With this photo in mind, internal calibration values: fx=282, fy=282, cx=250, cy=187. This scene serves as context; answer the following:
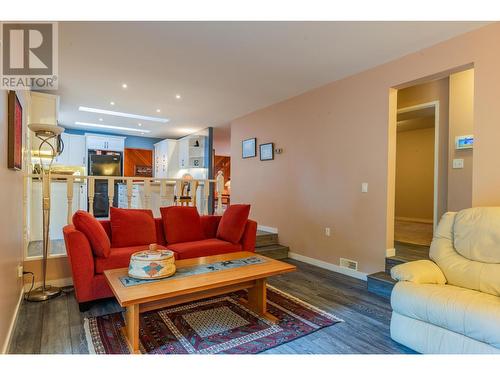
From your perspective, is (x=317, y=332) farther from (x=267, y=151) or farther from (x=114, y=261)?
(x=267, y=151)

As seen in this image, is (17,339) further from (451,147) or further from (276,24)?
(451,147)

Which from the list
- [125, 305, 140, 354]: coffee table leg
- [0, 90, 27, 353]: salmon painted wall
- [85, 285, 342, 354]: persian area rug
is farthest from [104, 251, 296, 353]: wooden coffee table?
[0, 90, 27, 353]: salmon painted wall

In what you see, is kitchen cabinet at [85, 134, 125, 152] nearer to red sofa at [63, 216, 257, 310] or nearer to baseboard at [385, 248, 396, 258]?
red sofa at [63, 216, 257, 310]

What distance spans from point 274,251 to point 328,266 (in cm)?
87

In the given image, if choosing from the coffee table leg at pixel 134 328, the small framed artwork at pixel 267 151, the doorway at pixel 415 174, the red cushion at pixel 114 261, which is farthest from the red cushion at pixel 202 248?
the doorway at pixel 415 174

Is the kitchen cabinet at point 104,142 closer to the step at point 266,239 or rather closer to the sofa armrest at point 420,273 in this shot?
the step at point 266,239

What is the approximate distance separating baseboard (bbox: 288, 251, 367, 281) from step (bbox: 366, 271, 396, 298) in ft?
1.15

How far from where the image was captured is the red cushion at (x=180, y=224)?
3.40 metres

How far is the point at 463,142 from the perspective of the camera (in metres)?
3.52

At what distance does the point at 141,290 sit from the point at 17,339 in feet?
3.43

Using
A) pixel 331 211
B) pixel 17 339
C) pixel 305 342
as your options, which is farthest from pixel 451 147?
pixel 17 339

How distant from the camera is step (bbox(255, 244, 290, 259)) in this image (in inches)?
171

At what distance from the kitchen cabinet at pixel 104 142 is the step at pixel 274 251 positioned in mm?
5262

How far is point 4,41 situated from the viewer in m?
2.33
